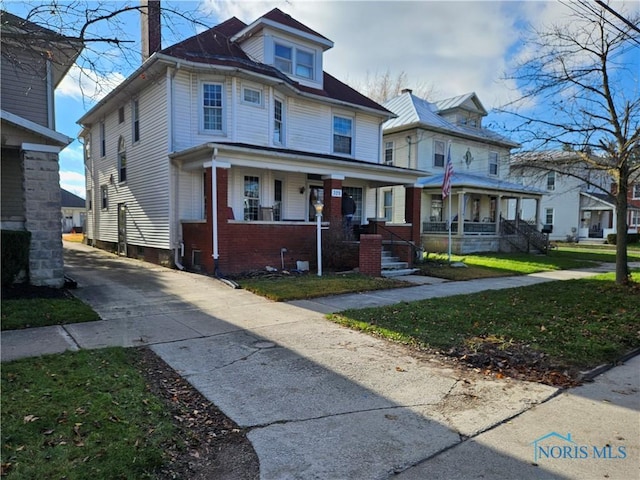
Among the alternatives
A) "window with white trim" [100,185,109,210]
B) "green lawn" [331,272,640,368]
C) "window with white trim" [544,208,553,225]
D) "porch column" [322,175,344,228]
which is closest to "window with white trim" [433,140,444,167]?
"porch column" [322,175,344,228]

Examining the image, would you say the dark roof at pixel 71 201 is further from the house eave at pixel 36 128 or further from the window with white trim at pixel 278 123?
the house eave at pixel 36 128

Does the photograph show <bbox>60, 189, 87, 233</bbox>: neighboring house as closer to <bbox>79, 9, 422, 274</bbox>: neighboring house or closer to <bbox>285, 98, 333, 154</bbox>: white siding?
<bbox>79, 9, 422, 274</bbox>: neighboring house

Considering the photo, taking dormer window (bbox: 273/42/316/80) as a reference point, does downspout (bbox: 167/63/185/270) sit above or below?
below

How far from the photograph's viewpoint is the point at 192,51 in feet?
45.2

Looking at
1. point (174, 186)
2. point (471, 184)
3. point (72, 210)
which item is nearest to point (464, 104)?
point (471, 184)

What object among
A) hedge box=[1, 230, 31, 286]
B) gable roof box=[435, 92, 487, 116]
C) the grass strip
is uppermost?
gable roof box=[435, 92, 487, 116]

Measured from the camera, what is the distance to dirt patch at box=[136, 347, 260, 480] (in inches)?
112

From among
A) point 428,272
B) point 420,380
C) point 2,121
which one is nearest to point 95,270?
point 2,121

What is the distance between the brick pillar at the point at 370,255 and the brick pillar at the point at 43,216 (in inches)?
301

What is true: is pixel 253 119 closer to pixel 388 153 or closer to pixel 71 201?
pixel 388 153

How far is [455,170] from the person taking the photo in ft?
82.3

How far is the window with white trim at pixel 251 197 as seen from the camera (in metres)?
14.6

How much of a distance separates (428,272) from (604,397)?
30.9 ft

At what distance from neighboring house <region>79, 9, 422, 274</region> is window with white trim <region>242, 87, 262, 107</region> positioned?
0.04 metres
